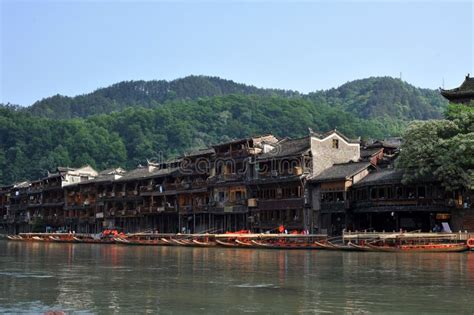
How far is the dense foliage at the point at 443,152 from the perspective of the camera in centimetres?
5509

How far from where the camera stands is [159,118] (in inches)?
7603

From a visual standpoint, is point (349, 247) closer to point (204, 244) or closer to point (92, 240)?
point (204, 244)

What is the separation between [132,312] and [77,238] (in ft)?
238

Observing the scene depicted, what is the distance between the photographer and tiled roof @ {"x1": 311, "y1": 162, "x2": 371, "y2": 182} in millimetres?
67375

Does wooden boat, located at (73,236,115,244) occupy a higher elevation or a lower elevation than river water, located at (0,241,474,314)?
higher

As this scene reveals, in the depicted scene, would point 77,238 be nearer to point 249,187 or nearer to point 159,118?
point 249,187

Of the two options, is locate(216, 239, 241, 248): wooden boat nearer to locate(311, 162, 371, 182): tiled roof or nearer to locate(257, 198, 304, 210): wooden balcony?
locate(257, 198, 304, 210): wooden balcony

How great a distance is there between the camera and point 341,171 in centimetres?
6912

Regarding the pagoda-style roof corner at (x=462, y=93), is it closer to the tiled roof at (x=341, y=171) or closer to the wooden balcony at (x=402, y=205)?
the tiled roof at (x=341, y=171)

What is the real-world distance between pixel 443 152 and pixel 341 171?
46.3ft

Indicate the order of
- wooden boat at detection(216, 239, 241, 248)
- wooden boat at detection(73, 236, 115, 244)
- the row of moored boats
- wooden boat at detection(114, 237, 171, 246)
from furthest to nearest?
wooden boat at detection(73, 236, 115, 244)
wooden boat at detection(114, 237, 171, 246)
wooden boat at detection(216, 239, 241, 248)
the row of moored boats

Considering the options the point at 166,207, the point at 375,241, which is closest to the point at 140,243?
the point at 166,207

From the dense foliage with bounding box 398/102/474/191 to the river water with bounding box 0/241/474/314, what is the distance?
13.2 metres

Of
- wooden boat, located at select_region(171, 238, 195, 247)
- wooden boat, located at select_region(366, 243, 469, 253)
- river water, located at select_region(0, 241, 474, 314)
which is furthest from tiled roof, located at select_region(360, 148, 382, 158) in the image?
river water, located at select_region(0, 241, 474, 314)
